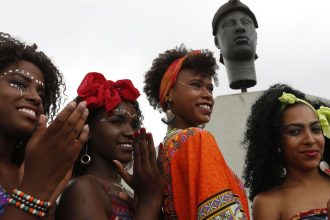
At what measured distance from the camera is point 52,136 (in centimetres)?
148

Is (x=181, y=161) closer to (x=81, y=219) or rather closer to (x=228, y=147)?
(x=81, y=219)

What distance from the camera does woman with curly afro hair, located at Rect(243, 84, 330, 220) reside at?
2.61 meters

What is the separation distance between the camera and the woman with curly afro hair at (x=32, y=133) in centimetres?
147

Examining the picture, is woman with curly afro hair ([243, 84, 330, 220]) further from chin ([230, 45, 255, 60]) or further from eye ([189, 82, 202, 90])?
chin ([230, 45, 255, 60])

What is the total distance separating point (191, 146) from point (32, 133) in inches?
29.1

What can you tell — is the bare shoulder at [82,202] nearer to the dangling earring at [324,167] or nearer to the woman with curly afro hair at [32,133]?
the woman with curly afro hair at [32,133]

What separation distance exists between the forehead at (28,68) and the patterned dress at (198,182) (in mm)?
724

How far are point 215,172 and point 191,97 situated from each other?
59cm

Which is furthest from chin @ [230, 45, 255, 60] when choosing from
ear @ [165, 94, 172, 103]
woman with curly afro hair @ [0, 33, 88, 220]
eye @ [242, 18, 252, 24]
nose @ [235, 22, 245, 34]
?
woman with curly afro hair @ [0, 33, 88, 220]

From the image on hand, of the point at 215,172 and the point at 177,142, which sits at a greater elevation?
the point at 177,142

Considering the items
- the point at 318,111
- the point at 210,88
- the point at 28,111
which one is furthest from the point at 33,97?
the point at 318,111

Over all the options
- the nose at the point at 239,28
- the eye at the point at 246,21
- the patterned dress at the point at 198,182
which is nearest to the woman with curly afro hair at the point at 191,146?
the patterned dress at the point at 198,182

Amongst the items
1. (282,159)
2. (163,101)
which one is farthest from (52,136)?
(282,159)

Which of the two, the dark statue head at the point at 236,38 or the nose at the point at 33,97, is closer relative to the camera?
the nose at the point at 33,97
